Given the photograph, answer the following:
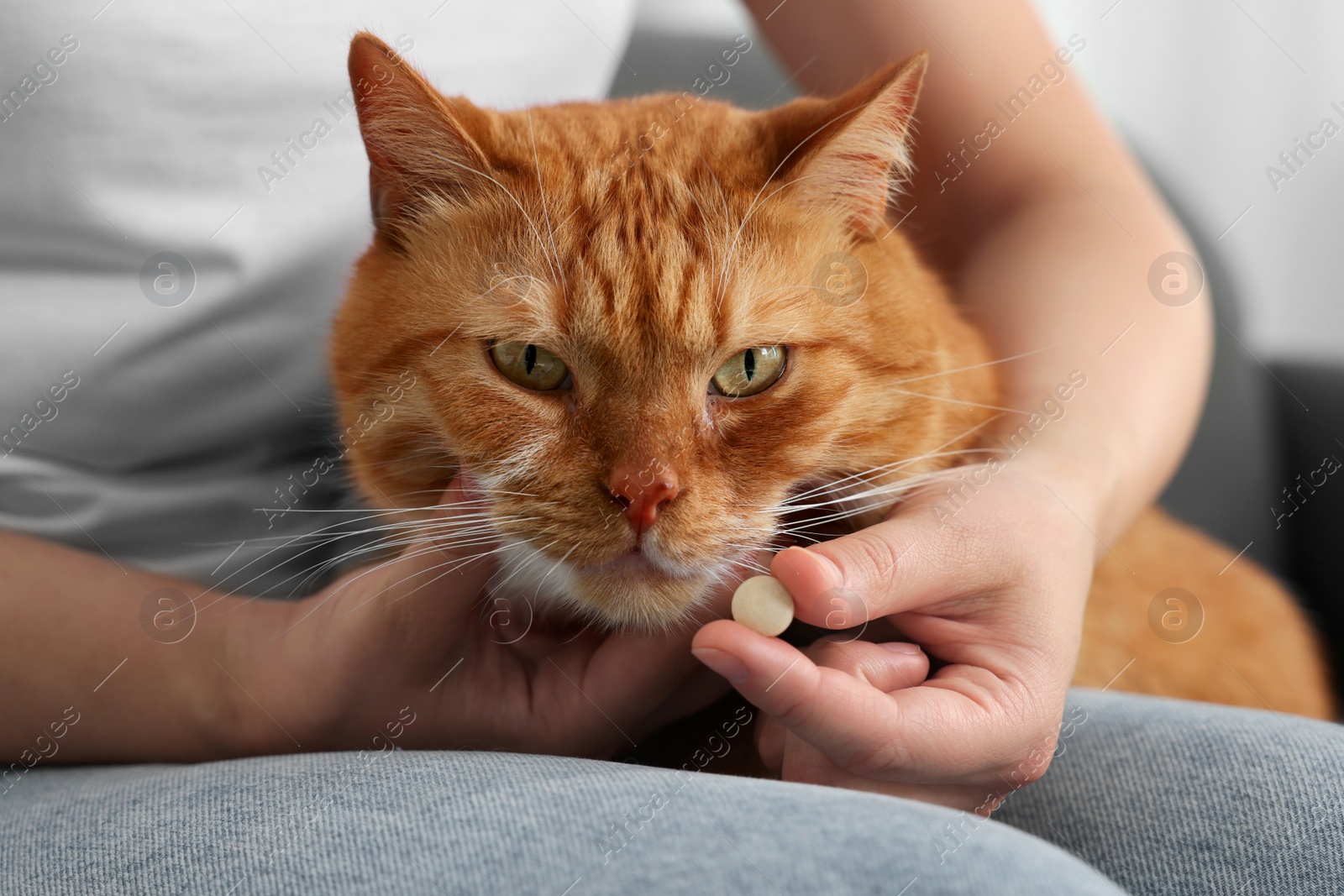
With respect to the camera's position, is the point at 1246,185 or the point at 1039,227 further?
the point at 1246,185

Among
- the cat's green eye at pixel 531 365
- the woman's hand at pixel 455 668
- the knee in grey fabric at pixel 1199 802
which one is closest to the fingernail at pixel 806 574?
the woman's hand at pixel 455 668

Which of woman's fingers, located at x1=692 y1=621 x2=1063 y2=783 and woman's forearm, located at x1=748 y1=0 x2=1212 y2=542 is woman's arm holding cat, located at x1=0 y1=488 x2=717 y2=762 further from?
woman's forearm, located at x1=748 y1=0 x2=1212 y2=542

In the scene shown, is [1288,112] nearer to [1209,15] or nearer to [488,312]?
[1209,15]

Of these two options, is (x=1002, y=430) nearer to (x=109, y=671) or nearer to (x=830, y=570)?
(x=830, y=570)

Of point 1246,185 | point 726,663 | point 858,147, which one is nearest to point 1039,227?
point 858,147

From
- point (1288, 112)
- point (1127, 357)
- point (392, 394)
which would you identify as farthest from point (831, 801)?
point (1288, 112)

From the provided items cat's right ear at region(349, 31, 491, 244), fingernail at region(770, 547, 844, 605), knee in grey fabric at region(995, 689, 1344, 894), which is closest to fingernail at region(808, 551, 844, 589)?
fingernail at region(770, 547, 844, 605)

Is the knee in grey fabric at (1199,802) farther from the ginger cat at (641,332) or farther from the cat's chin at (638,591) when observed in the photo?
the cat's chin at (638,591)

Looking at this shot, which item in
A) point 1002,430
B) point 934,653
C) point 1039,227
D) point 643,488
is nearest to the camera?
point 643,488
